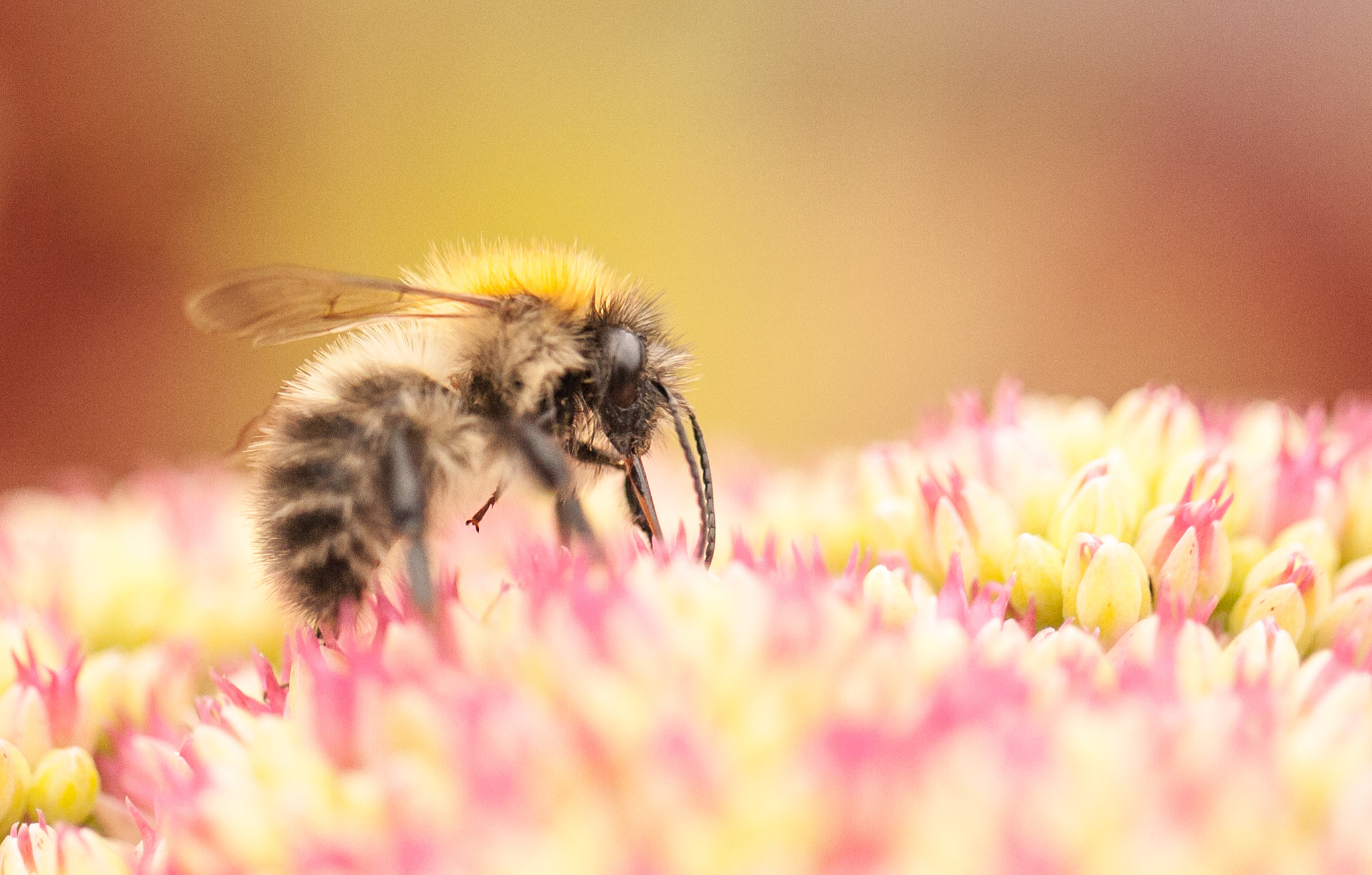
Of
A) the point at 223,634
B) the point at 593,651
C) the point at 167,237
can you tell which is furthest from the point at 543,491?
the point at 167,237

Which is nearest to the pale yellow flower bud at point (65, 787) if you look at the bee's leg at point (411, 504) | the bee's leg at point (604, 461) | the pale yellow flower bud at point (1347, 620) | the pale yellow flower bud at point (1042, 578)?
the bee's leg at point (411, 504)

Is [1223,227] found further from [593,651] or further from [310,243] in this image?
[593,651]

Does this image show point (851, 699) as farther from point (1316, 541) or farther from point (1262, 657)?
point (1316, 541)

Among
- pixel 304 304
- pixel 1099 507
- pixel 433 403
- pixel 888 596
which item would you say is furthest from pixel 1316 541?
pixel 304 304

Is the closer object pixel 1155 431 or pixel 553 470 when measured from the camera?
pixel 553 470

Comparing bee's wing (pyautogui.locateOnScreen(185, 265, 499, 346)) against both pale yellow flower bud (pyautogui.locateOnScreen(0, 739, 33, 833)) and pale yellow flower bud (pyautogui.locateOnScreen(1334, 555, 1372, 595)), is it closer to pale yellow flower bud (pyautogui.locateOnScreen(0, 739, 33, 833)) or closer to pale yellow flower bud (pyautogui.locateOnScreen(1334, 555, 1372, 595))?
pale yellow flower bud (pyautogui.locateOnScreen(0, 739, 33, 833))

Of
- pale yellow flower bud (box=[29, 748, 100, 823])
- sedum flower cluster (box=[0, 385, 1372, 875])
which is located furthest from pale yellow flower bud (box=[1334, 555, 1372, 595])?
pale yellow flower bud (box=[29, 748, 100, 823])

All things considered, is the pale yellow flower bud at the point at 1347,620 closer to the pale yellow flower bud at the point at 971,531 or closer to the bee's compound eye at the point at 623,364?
the pale yellow flower bud at the point at 971,531
